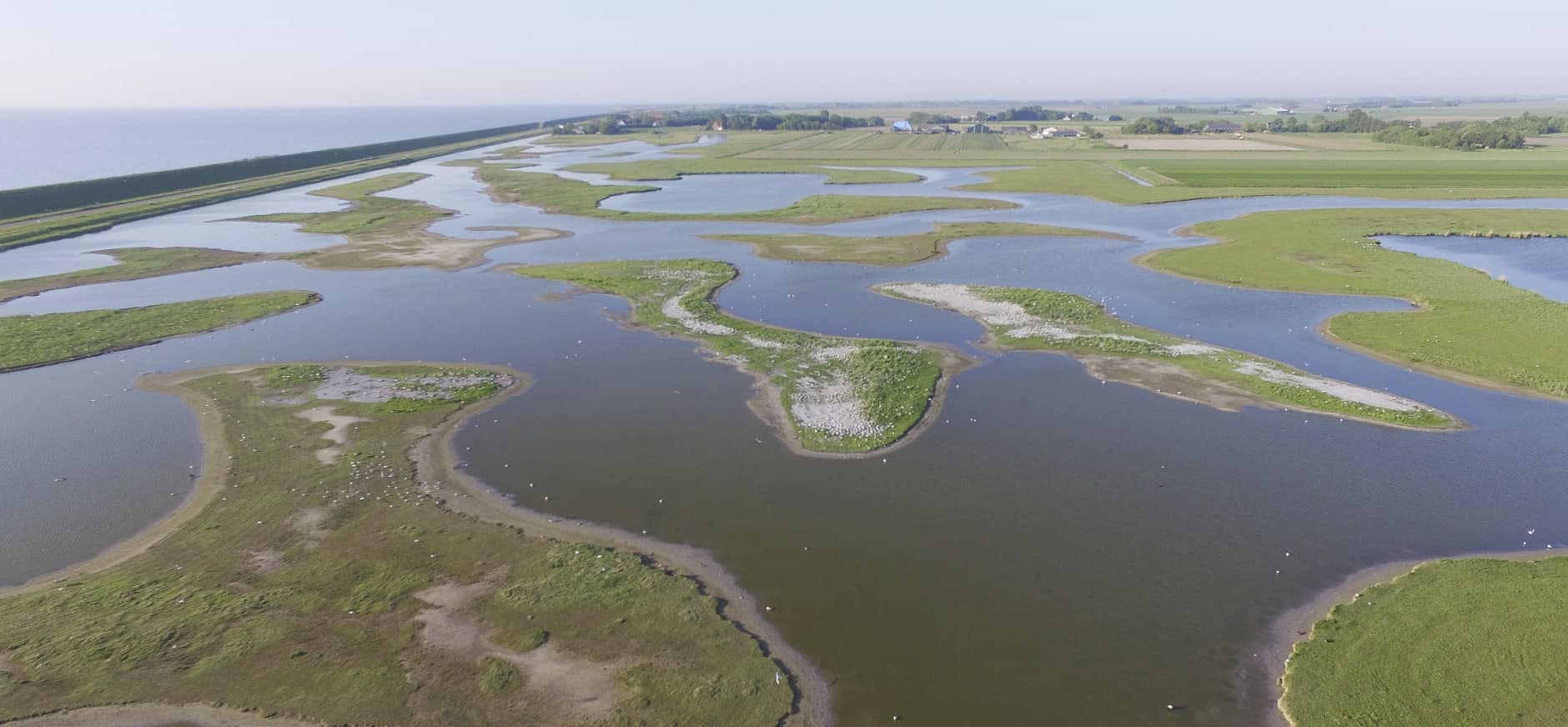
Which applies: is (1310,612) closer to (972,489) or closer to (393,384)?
(972,489)

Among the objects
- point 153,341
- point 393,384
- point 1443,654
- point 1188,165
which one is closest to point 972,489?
point 1443,654

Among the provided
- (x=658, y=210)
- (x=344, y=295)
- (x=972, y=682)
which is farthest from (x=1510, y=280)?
(x=344, y=295)

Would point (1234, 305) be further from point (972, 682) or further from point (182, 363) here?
point (182, 363)

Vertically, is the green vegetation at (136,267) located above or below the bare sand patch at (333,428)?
above

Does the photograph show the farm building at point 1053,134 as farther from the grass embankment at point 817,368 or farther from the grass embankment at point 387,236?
the grass embankment at point 817,368

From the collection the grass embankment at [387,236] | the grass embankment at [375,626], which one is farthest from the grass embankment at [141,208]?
the grass embankment at [375,626]

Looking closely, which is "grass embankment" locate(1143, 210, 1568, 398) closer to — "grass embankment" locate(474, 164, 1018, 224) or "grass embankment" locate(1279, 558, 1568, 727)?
"grass embankment" locate(1279, 558, 1568, 727)

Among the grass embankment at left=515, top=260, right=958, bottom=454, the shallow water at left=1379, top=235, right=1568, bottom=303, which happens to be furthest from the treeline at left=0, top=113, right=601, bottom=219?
the shallow water at left=1379, top=235, right=1568, bottom=303
